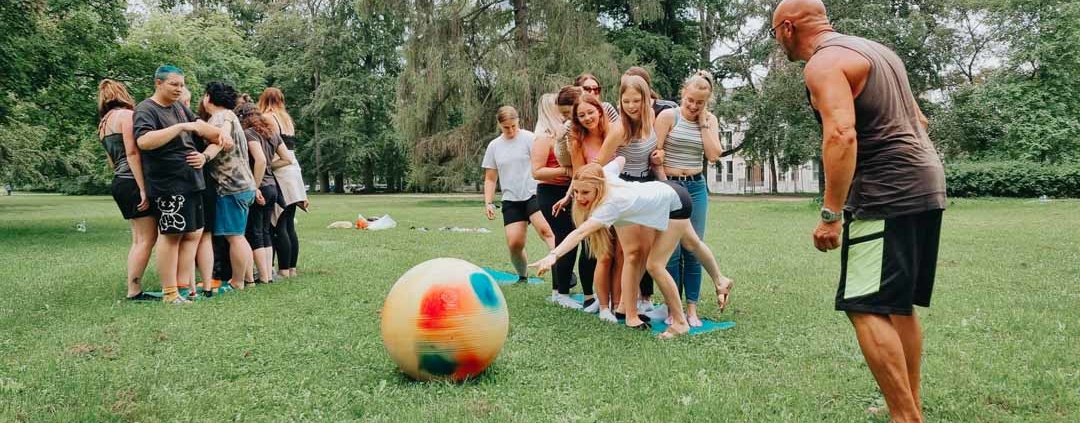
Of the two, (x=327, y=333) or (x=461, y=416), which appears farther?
(x=327, y=333)

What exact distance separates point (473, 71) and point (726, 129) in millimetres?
15685

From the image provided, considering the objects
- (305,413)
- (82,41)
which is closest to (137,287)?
(305,413)

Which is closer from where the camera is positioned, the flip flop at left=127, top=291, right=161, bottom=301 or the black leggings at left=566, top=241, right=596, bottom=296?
the black leggings at left=566, top=241, right=596, bottom=296

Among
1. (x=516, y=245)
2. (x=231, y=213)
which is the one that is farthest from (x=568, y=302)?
(x=231, y=213)

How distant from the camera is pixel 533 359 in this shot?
14.6 feet

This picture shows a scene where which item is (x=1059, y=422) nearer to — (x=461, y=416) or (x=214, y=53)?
(x=461, y=416)

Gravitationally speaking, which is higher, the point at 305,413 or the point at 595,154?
the point at 595,154

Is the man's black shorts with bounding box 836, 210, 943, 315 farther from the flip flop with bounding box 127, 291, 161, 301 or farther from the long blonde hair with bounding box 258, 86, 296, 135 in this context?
the long blonde hair with bounding box 258, 86, 296, 135

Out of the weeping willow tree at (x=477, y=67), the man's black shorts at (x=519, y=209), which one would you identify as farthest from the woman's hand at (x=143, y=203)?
the weeping willow tree at (x=477, y=67)

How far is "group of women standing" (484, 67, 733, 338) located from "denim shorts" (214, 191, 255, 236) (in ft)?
9.97

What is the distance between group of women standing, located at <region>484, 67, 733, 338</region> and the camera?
472cm

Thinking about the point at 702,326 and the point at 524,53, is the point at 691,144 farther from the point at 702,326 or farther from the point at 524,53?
the point at 524,53

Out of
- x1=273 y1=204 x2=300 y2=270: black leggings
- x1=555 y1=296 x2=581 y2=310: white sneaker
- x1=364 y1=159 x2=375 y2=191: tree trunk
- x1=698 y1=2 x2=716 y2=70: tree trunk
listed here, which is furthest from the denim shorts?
x1=364 y1=159 x2=375 y2=191: tree trunk

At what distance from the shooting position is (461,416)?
11.2ft
